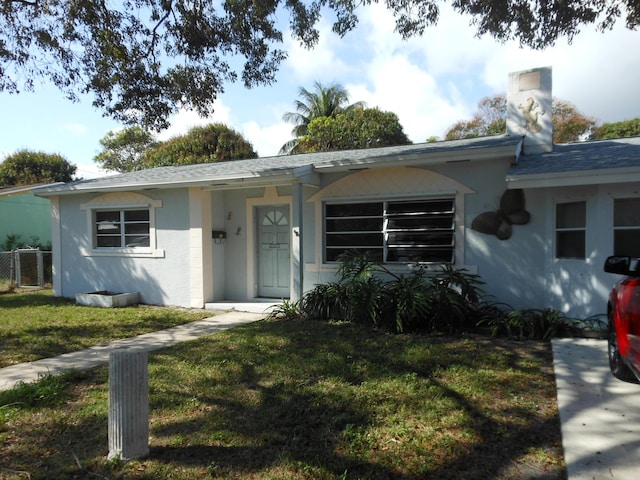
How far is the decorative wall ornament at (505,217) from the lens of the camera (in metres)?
7.21

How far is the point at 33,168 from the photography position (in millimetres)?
31922

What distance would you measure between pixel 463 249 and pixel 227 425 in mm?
5366

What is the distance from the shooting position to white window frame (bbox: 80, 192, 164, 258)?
9.94 meters

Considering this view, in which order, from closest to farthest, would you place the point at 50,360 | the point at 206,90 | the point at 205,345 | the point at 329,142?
the point at 50,360
the point at 205,345
the point at 206,90
the point at 329,142

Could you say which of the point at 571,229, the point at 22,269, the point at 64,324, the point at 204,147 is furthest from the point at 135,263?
the point at 204,147

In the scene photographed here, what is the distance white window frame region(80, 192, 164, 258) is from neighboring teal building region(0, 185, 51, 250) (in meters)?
8.91

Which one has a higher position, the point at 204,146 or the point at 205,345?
the point at 204,146

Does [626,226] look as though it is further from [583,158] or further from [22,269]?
[22,269]

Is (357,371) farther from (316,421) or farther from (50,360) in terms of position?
(50,360)

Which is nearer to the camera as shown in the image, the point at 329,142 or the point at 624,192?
the point at 624,192

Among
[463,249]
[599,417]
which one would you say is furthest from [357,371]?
[463,249]

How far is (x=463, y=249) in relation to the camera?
7.65 meters

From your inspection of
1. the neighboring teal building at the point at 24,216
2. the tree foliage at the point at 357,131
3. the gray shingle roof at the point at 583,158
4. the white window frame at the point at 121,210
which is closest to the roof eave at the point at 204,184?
the white window frame at the point at 121,210

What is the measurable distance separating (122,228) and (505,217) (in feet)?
27.9
